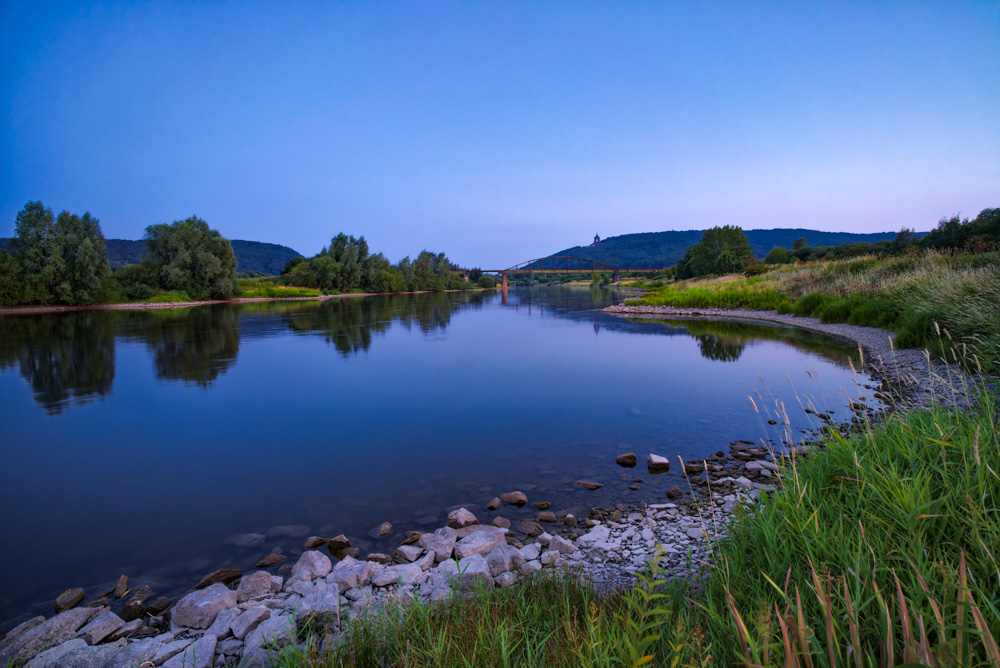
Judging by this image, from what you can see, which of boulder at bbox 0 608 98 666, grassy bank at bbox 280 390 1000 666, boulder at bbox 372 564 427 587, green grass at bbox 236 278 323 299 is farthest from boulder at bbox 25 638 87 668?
green grass at bbox 236 278 323 299

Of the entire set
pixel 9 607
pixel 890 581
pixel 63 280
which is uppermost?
pixel 63 280

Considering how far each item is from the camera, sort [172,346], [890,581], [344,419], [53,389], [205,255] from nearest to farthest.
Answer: [890,581]
[344,419]
[53,389]
[172,346]
[205,255]

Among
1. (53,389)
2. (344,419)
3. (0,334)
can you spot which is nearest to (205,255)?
(0,334)

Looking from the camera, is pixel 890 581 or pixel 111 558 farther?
pixel 111 558

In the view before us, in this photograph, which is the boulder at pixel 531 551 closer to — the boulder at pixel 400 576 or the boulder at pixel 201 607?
the boulder at pixel 400 576

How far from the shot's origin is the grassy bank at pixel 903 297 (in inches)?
397

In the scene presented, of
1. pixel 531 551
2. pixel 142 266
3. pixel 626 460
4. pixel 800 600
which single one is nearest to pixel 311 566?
pixel 531 551

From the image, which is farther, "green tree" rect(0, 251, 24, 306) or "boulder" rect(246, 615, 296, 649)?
"green tree" rect(0, 251, 24, 306)

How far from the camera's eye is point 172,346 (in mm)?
21359

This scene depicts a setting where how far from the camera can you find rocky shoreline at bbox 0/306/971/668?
3.44 meters

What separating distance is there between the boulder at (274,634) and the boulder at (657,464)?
16.7 ft

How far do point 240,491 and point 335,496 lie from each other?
149 centimetres

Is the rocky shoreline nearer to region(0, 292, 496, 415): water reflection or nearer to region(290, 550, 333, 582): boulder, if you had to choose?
region(290, 550, 333, 582): boulder

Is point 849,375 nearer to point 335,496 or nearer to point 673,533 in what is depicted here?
point 673,533
